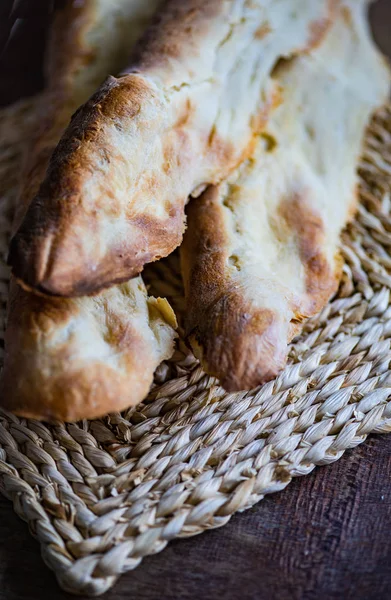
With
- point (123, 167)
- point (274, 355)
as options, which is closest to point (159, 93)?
point (123, 167)

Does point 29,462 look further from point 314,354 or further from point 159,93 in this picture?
point 159,93

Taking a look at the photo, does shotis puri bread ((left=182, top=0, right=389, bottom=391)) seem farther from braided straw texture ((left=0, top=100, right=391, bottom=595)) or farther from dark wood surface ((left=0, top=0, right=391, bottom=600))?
dark wood surface ((left=0, top=0, right=391, bottom=600))

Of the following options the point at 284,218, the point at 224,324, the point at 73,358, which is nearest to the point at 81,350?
the point at 73,358

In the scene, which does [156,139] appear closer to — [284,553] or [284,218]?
[284,218]

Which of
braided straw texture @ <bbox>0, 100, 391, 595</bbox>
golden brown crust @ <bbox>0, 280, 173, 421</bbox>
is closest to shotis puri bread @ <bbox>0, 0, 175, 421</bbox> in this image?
golden brown crust @ <bbox>0, 280, 173, 421</bbox>

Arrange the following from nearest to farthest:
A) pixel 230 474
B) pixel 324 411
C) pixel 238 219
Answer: pixel 230 474
pixel 324 411
pixel 238 219

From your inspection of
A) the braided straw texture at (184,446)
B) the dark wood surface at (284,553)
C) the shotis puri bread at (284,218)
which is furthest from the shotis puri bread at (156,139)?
the dark wood surface at (284,553)
